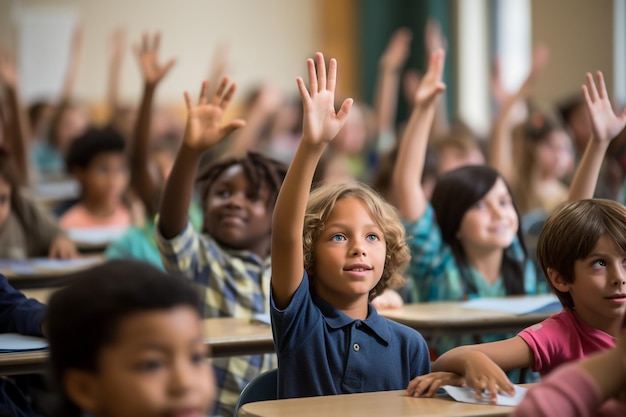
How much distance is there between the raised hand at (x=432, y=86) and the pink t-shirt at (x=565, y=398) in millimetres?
1650

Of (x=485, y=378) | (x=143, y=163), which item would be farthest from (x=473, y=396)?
(x=143, y=163)

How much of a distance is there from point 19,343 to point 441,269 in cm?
148

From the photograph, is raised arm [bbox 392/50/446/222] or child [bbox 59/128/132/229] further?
child [bbox 59/128/132/229]

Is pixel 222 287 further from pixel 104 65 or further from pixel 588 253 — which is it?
pixel 104 65

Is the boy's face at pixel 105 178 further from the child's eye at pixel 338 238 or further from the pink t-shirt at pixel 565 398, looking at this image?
the pink t-shirt at pixel 565 398

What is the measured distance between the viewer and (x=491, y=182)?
313 cm

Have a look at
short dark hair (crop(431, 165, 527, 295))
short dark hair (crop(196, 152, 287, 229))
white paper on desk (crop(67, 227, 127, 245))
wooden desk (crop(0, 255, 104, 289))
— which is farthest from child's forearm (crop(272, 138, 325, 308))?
white paper on desk (crop(67, 227, 127, 245))

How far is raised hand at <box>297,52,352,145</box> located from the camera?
1825 millimetres

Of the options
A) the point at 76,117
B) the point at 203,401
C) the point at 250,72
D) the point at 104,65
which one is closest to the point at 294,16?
the point at 250,72

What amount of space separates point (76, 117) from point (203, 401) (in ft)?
22.8

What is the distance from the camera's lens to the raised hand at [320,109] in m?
1.83

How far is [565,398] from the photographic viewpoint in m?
1.43

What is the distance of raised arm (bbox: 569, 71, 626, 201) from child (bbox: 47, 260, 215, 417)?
166 centimetres

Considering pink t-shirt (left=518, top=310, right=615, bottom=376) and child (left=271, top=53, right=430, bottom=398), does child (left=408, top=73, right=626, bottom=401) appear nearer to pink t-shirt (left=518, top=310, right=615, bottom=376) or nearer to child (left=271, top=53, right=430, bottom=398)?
pink t-shirt (left=518, top=310, right=615, bottom=376)
